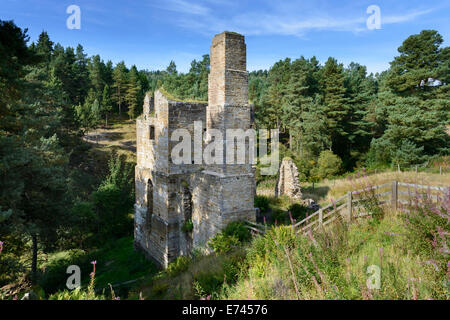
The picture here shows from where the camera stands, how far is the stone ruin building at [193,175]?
33.3 feet

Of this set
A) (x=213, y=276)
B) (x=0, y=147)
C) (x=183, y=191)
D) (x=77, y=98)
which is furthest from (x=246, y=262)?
(x=77, y=98)

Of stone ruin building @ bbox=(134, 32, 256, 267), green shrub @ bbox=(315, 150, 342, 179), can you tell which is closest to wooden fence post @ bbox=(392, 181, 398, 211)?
stone ruin building @ bbox=(134, 32, 256, 267)

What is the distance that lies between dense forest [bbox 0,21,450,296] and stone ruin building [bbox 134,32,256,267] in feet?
10.4

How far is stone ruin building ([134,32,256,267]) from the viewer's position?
1014 cm

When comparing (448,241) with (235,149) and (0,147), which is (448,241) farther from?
(0,147)

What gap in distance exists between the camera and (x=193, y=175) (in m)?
12.4

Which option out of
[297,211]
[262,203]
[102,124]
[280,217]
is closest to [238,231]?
[280,217]

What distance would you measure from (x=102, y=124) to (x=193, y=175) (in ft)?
154

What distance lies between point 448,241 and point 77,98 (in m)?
55.7

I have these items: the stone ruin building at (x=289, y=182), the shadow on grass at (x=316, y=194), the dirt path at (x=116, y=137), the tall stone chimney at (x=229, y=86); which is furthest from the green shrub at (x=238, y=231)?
the dirt path at (x=116, y=137)

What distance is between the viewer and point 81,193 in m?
27.2

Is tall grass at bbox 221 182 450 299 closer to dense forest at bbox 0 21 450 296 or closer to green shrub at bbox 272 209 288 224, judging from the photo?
green shrub at bbox 272 209 288 224

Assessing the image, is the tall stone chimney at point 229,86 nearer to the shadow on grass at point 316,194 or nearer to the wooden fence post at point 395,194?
the wooden fence post at point 395,194

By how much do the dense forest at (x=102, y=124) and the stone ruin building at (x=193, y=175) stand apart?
10.4 ft
